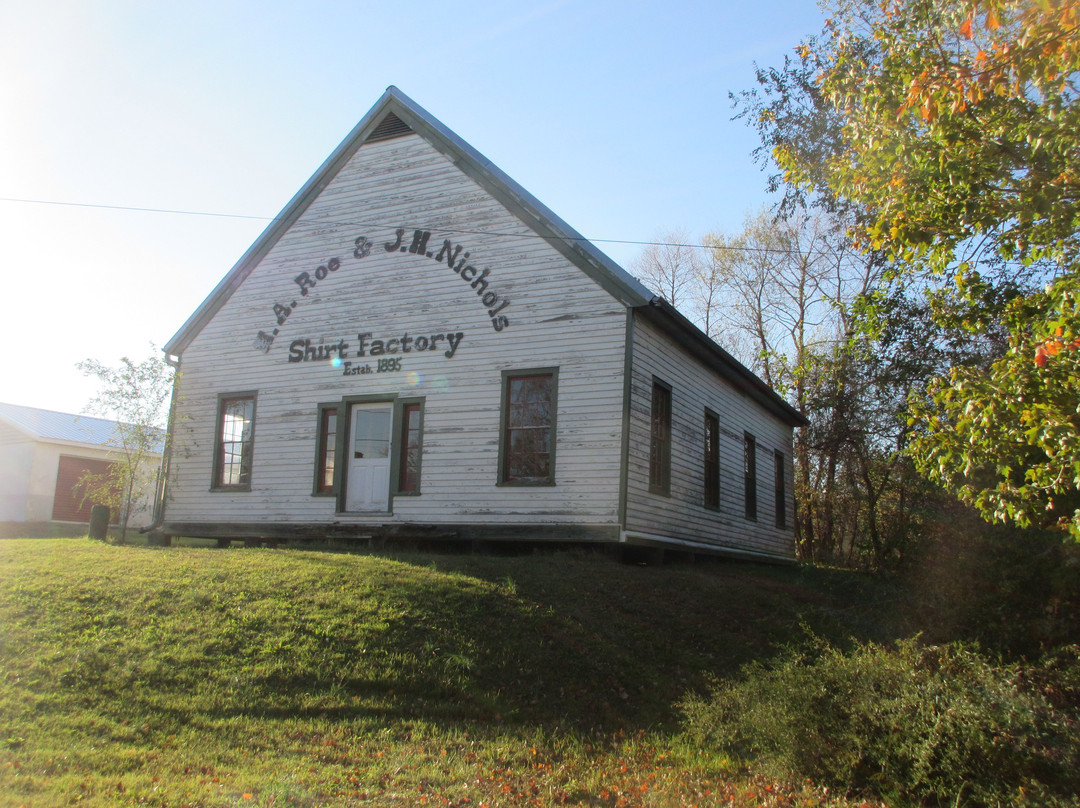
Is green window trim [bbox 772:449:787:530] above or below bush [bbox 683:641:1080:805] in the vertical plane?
above

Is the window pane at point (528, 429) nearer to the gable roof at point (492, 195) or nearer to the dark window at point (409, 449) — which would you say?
the dark window at point (409, 449)

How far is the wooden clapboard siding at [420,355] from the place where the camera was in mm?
14766

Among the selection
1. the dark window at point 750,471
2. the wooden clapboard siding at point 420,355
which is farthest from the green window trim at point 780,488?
the wooden clapboard siding at point 420,355

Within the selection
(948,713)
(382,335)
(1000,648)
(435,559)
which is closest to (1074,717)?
(948,713)

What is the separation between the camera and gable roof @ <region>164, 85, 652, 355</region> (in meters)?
14.9

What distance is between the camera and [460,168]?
16.8 metres

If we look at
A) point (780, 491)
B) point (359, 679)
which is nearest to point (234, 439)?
point (359, 679)

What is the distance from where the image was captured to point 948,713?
6016 millimetres

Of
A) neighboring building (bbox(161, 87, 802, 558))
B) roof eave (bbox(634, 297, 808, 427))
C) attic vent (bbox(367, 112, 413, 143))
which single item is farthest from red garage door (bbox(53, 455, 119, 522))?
roof eave (bbox(634, 297, 808, 427))

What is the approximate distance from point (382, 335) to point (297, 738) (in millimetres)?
10572

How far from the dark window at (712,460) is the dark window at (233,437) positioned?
9.57m

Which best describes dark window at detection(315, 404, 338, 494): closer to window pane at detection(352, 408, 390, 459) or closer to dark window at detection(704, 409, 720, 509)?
window pane at detection(352, 408, 390, 459)

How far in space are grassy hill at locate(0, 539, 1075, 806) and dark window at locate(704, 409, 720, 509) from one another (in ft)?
19.2

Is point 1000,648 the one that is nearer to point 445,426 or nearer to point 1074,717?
point 1074,717
